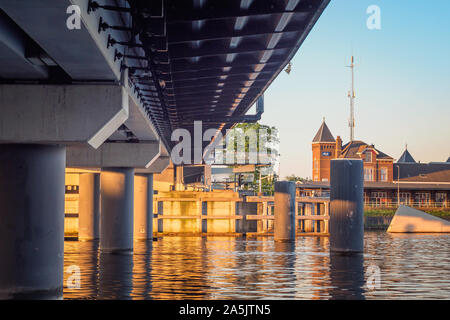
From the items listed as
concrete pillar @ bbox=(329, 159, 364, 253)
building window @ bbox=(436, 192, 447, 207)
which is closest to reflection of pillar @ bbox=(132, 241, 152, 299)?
concrete pillar @ bbox=(329, 159, 364, 253)

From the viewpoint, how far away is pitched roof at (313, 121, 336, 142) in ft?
518

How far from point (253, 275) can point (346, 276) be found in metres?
3.08

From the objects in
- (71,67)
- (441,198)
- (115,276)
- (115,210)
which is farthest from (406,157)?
(71,67)

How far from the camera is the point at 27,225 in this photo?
52.5ft

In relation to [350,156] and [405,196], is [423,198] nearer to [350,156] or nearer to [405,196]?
[405,196]

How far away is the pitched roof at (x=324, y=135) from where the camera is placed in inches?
6221

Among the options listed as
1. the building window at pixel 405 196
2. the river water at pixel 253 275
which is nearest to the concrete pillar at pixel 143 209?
the river water at pixel 253 275

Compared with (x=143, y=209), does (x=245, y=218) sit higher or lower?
lower

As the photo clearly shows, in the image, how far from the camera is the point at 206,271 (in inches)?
1019

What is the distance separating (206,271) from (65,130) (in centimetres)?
1120

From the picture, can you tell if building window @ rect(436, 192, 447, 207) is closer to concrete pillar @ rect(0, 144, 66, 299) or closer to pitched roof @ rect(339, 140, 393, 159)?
pitched roof @ rect(339, 140, 393, 159)

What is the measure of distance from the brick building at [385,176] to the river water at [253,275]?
62541mm

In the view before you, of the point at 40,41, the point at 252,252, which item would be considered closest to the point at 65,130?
the point at 40,41

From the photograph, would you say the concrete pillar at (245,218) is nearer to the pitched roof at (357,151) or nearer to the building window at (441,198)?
the building window at (441,198)
